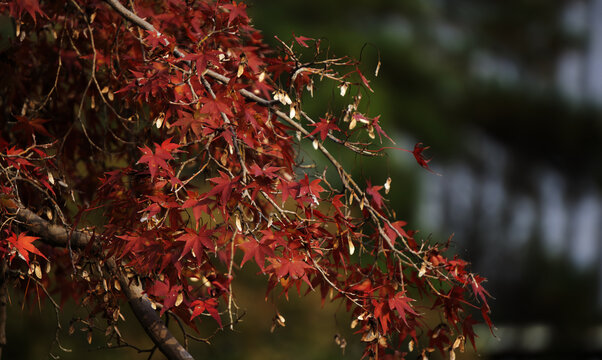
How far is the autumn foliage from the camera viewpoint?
1.06 meters

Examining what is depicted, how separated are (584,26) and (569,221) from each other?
4.33 feet

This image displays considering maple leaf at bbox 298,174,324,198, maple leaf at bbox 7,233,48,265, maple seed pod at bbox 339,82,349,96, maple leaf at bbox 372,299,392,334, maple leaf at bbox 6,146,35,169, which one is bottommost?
maple leaf at bbox 372,299,392,334

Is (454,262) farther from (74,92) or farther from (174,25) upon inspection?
(74,92)

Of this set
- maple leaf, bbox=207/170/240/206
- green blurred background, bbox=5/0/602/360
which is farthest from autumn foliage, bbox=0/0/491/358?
green blurred background, bbox=5/0/602/360

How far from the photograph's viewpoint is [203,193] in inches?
40.3

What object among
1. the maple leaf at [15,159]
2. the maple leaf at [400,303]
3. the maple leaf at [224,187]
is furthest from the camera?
the maple leaf at [15,159]

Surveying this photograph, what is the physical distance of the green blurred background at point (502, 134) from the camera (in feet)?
13.0

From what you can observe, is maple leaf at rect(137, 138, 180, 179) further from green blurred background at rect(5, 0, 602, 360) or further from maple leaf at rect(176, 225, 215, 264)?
green blurred background at rect(5, 0, 602, 360)

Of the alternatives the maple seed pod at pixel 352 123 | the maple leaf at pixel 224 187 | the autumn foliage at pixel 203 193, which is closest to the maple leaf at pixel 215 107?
the autumn foliage at pixel 203 193

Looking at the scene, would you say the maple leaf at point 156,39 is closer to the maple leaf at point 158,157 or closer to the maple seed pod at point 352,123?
the maple leaf at point 158,157

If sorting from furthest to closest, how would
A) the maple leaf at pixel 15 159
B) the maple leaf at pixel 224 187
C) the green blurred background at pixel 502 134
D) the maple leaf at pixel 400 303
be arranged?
the green blurred background at pixel 502 134 < the maple leaf at pixel 15 159 < the maple leaf at pixel 400 303 < the maple leaf at pixel 224 187

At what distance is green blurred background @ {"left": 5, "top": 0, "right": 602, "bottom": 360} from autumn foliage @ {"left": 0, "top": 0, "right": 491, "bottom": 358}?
2345 mm

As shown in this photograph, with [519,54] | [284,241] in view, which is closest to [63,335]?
[284,241]

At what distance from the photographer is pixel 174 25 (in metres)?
1.54
